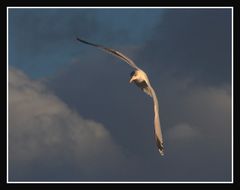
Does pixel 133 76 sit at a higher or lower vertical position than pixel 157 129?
higher

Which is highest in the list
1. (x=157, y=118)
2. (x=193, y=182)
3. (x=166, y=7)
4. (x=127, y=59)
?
(x=166, y=7)

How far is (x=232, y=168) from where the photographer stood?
2006 cm

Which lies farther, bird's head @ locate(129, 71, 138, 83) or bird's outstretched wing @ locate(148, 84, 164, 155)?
bird's head @ locate(129, 71, 138, 83)

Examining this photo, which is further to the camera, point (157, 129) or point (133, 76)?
point (133, 76)

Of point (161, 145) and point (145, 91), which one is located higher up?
point (145, 91)

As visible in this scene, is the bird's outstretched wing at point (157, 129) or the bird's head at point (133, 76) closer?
the bird's outstretched wing at point (157, 129)

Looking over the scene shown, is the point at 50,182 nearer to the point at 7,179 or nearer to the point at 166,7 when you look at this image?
the point at 7,179

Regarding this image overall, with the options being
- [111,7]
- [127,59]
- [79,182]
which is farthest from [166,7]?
[79,182]

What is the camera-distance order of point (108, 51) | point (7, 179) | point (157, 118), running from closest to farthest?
1. point (157, 118)
2. point (108, 51)
3. point (7, 179)

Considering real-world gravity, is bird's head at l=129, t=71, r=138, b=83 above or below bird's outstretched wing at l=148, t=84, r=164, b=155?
above

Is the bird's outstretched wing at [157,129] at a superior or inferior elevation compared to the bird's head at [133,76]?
inferior

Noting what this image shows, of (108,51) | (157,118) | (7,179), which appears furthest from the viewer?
(7,179)

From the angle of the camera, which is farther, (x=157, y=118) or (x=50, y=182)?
(x=50, y=182)

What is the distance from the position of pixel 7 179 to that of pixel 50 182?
1.53 m
